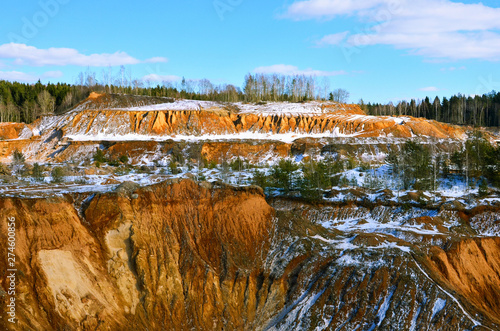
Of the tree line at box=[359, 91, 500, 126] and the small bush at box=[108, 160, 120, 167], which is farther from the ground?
the tree line at box=[359, 91, 500, 126]

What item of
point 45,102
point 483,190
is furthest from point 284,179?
point 45,102

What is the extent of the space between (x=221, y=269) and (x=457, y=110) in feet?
302

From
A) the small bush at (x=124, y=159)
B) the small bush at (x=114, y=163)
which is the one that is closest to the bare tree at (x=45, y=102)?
the small bush at (x=124, y=159)

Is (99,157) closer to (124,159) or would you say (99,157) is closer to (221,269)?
(124,159)

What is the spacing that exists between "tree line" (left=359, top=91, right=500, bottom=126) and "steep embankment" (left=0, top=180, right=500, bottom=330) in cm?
7824

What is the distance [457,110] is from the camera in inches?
4094

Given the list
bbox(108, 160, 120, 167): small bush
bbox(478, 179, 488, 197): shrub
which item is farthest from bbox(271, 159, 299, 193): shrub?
bbox(108, 160, 120, 167): small bush

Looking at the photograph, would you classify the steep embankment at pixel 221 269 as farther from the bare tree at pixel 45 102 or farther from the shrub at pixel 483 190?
the bare tree at pixel 45 102

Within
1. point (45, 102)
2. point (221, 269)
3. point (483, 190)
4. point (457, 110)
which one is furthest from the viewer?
point (457, 110)

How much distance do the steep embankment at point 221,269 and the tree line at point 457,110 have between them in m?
78.2

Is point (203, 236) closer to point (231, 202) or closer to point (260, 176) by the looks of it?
point (231, 202)

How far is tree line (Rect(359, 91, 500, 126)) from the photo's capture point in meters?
99.8

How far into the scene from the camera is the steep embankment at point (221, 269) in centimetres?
2275

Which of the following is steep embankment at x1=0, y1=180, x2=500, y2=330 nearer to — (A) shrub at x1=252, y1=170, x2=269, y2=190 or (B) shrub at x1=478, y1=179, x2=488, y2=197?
(B) shrub at x1=478, y1=179, x2=488, y2=197
